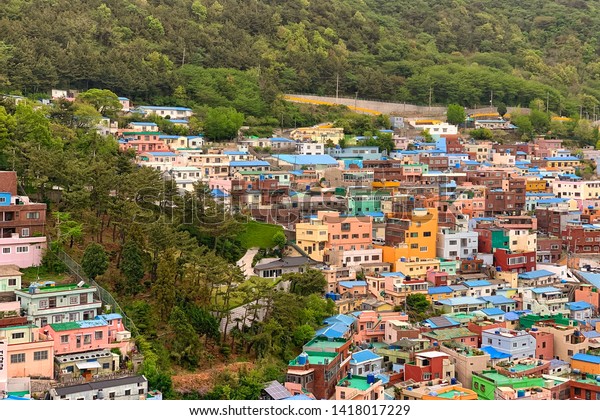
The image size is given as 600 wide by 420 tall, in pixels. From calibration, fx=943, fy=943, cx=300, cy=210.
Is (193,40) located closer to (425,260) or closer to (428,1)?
(425,260)

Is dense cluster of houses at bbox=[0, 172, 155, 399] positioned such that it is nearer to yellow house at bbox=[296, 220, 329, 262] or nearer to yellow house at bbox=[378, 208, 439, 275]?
yellow house at bbox=[296, 220, 329, 262]

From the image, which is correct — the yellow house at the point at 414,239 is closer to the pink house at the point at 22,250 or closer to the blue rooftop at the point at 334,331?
the blue rooftop at the point at 334,331

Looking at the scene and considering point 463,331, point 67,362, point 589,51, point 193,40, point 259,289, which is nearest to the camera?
point 67,362

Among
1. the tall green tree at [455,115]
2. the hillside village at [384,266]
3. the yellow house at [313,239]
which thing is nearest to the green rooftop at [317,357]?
the hillside village at [384,266]

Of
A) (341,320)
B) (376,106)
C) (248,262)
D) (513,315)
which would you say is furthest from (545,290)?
(376,106)

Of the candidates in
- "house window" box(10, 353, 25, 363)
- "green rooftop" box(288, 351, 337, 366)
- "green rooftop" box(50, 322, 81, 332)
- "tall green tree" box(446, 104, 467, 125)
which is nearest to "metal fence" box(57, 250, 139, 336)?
"green rooftop" box(50, 322, 81, 332)

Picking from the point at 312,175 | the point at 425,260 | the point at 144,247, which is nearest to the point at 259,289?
the point at 144,247

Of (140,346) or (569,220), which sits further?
(569,220)

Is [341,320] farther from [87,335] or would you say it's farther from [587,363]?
[87,335]
